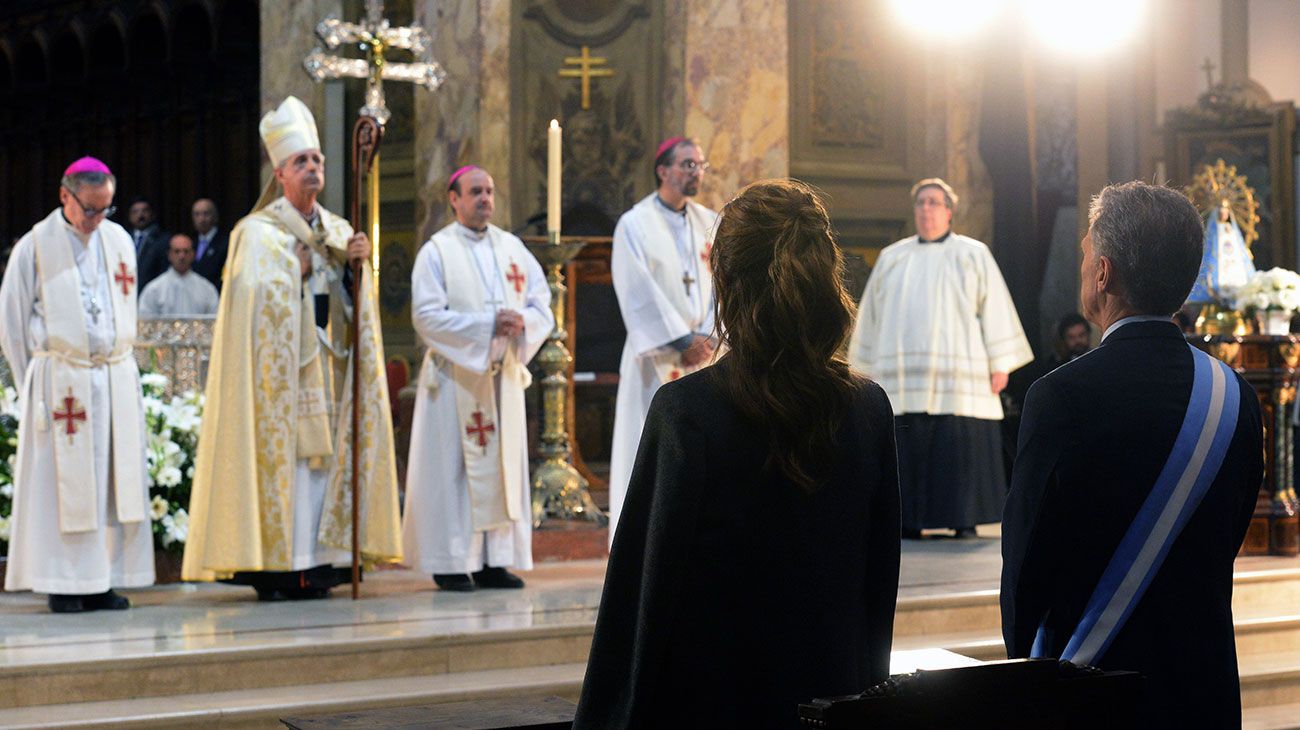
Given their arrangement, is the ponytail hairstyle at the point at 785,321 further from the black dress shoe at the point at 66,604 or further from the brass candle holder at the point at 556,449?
the brass candle holder at the point at 556,449

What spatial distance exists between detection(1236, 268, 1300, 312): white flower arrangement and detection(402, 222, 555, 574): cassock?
350cm

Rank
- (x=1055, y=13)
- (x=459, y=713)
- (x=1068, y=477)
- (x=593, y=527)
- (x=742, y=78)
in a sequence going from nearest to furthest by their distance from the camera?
(x=1068, y=477) → (x=459, y=713) → (x=593, y=527) → (x=742, y=78) → (x=1055, y=13)

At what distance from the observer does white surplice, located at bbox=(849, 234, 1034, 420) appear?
8.83m

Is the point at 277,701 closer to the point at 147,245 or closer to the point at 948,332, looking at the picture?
the point at 948,332

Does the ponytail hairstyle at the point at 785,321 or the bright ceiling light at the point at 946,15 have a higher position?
the bright ceiling light at the point at 946,15

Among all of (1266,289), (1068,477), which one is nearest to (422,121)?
(1266,289)

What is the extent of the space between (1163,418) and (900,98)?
922 cm

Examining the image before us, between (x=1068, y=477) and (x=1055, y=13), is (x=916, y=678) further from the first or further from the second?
(x=1055, y=13)

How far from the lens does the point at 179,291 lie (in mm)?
11484

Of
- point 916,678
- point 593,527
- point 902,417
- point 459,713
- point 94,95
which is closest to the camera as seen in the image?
point 916,678

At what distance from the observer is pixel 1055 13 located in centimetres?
1148

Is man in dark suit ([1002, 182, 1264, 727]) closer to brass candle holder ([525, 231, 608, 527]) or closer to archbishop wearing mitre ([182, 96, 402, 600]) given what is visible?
archbishop wearing mitre ([182, 96, 402, 600])

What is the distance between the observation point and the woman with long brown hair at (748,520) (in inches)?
94.4

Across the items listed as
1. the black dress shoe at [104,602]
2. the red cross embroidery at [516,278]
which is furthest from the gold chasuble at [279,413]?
the red cross embroidery at [516,278]
